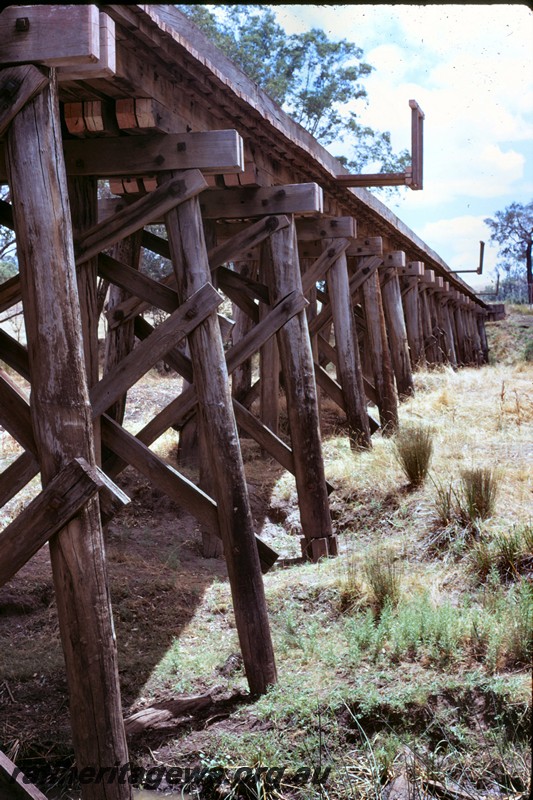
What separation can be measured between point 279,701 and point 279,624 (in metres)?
0.98

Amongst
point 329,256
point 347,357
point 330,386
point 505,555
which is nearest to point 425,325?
point 347,357

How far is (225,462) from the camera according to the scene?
14.0 ft

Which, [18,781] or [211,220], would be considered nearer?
Answer: [18,781]

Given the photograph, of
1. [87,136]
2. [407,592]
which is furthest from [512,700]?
[87,136]

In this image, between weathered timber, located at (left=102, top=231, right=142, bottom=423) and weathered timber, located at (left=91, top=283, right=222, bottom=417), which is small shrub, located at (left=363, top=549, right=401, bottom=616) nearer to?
weathered timber, located at (left=91, top=283, right=222, bottom=417)

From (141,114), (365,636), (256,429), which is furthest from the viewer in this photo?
(256,429)

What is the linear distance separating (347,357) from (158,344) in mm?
4451

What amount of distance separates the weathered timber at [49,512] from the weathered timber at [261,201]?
11.5 feet

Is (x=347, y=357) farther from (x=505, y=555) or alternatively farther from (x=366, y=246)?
(x=505, y=555)

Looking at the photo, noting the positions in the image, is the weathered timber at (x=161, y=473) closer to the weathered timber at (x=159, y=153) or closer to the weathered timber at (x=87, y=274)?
the weathered timber at (x=87, y=274)

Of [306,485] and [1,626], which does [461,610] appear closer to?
[306,485]

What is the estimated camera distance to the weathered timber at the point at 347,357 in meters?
8.26

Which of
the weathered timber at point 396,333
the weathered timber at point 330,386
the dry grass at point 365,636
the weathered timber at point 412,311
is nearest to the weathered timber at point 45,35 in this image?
the dry grass at point 365,636

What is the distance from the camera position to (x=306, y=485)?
6188 millimetres
